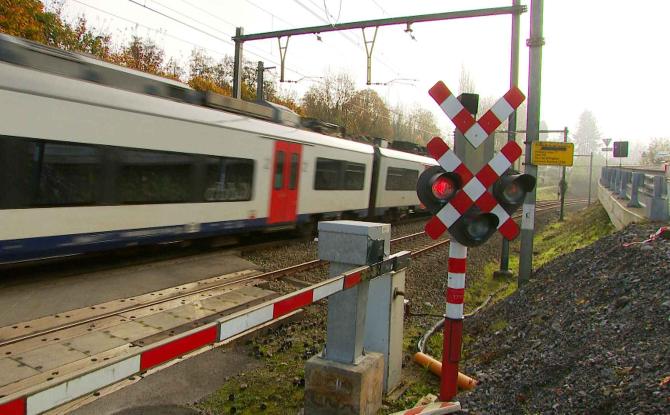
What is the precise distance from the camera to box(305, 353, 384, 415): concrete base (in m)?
3.56

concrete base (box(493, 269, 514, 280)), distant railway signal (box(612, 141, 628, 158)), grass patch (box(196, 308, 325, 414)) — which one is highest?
distant railway signal (box(612, 141, 628, 158))

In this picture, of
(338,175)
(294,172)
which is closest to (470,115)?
(294,172)

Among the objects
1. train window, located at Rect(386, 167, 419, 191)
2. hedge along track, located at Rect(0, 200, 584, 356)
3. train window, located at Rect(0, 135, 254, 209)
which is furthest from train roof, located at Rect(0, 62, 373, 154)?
train window, located at Rect(386, 167, 419, 191)

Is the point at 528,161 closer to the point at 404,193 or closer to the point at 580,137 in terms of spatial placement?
the point at 404,193

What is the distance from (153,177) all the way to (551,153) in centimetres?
686

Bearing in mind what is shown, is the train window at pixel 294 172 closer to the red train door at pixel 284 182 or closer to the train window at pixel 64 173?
the red train door at pixel 284 182

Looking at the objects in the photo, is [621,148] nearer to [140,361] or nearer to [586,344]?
[586,344]

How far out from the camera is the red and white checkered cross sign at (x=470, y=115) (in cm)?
353

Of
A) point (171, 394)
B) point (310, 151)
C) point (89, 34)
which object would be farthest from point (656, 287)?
point (89, 34)

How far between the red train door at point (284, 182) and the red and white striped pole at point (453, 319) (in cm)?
840

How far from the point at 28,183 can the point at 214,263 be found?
11.8ft

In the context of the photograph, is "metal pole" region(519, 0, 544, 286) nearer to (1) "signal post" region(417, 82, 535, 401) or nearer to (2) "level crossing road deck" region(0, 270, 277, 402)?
(2) "level crossing road deck" region(0, 270, 277, 402)

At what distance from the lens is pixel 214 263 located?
9.70 m

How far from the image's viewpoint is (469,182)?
349 cm
